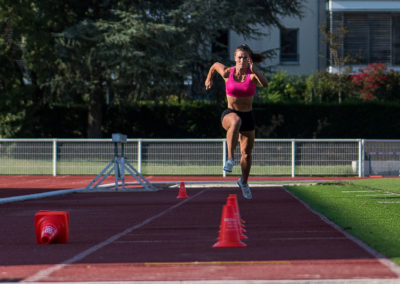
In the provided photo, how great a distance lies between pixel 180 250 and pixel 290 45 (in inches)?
1593

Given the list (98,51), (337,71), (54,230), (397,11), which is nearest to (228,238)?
(54,230)

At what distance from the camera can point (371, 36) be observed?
45.7 m

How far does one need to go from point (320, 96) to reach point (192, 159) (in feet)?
39.4

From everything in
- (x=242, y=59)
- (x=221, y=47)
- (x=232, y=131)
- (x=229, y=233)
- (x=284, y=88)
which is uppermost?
(x=221, y=47)

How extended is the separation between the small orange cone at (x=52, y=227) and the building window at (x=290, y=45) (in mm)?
39049

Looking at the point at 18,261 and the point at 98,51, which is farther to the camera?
the point at 98,51

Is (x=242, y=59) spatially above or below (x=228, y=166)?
above

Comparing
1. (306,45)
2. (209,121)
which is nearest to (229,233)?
(209,121)

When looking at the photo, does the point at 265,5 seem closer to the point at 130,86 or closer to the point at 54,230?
the point at 130,86

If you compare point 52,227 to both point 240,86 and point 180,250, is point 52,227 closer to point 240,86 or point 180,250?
point 180,250

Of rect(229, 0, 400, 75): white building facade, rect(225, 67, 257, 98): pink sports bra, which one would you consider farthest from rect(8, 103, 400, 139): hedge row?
rect(225, 67, 257, 98): pink sports bra

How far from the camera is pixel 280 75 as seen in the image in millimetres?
40625

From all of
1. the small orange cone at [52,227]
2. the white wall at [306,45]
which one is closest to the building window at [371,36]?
the white wall at [306,45]

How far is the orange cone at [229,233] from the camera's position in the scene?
7.61m
